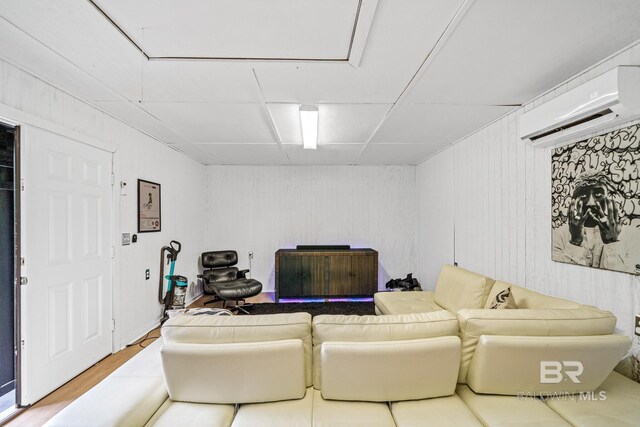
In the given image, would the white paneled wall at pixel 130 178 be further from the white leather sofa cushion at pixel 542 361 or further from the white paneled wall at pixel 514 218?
the white paneled wall at pixel 514 218

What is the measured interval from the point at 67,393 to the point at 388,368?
2.60 m

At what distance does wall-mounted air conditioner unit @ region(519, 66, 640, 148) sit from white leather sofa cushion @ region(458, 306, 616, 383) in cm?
120

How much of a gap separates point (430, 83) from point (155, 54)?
6.39 feet

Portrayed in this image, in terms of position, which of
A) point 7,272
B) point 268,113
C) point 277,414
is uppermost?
point 268,113

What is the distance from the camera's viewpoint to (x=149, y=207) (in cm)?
340

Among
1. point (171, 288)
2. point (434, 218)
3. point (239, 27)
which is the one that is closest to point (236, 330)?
point (239, 27)

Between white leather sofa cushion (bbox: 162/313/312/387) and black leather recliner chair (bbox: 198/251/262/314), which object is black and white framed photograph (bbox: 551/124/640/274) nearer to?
white leather sofa cushion (bbox: 162/313/312/387)

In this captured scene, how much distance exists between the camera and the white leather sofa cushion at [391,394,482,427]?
121cm

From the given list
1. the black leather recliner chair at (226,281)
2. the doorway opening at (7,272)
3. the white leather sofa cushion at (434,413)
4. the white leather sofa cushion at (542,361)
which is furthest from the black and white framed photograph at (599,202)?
the doorway opening at (7,272)

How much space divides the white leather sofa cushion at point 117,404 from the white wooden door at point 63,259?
4.32ft

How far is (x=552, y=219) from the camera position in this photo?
2.20 meters

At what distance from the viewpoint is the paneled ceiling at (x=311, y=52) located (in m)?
1.38

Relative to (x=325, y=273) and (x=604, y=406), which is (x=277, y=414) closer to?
(x=604, y=406)

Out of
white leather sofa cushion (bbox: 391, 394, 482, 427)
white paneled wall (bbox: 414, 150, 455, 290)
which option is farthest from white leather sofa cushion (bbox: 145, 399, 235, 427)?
white paneled wall (bbox: 414, 150, 455, 290)
